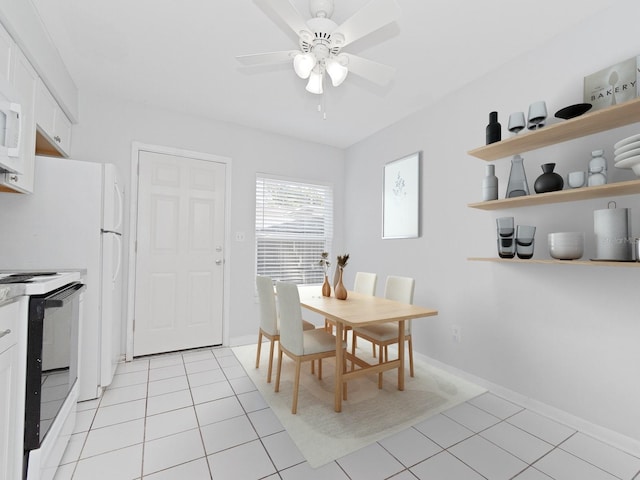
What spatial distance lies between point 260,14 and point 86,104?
218 centimetres

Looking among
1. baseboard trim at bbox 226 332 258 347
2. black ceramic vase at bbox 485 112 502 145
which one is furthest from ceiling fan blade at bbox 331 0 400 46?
baseboard trim at bbox 226 332 258 347

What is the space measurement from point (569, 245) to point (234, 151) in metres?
3.35

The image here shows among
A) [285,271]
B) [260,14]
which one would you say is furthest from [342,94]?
[285,271]

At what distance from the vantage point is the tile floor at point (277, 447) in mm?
1571

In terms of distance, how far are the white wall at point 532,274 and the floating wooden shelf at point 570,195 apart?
99mm

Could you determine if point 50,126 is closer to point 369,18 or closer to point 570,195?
point 369,18

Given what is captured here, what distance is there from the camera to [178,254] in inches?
131

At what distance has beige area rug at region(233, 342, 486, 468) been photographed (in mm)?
1826

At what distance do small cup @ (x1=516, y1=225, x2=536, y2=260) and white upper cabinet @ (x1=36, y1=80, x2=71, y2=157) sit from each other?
347 centimetres

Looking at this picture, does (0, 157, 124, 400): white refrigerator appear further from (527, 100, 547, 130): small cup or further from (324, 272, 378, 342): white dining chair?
(527, 100, 547, 130): small cup

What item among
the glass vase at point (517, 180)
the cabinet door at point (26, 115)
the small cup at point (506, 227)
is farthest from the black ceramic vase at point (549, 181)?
the cabinet door at point (26, 115)

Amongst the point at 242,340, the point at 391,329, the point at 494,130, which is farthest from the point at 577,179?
the point at 242,340

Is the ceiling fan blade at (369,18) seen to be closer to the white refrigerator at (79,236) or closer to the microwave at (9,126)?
the microwave at (9,126)

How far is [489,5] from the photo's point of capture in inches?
73.4
